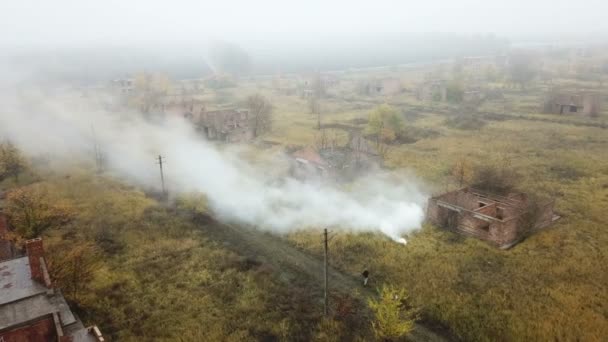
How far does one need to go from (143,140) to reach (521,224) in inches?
1877

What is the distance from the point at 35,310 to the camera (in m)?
16.9

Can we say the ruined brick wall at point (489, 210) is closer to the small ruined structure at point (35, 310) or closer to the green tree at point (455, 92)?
the small ruined structure at point (35, 310)

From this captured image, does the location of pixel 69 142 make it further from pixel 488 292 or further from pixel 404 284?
pixel 488 292

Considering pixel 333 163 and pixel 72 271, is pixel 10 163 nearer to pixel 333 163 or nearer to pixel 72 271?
pixel 72 271

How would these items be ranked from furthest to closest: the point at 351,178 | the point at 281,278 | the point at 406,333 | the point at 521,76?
the point at 521,76, the point at 351,178, the point at 281,278, the point at 406,333

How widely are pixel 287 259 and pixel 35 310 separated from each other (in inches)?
582

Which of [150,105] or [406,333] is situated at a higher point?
[150,105]

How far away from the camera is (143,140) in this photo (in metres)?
58.1

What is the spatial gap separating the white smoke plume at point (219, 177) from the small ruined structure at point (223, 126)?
211 cm

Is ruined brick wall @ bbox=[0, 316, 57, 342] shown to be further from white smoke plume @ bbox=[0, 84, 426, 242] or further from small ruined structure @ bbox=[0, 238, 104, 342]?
white smoke plume @ bbox=[0, 84, 426, 242]

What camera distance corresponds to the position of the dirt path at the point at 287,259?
79.7ft

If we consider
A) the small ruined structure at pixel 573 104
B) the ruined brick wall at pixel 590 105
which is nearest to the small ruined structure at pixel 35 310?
the ruined brick wall at pixel 590 105

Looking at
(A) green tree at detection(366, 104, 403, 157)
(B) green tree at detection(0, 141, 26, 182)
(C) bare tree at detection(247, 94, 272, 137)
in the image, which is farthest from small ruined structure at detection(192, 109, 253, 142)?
(B) green tree at detection(0, 141, 26, 182)

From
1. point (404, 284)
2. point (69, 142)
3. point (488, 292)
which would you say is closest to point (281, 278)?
point (404, 284)
